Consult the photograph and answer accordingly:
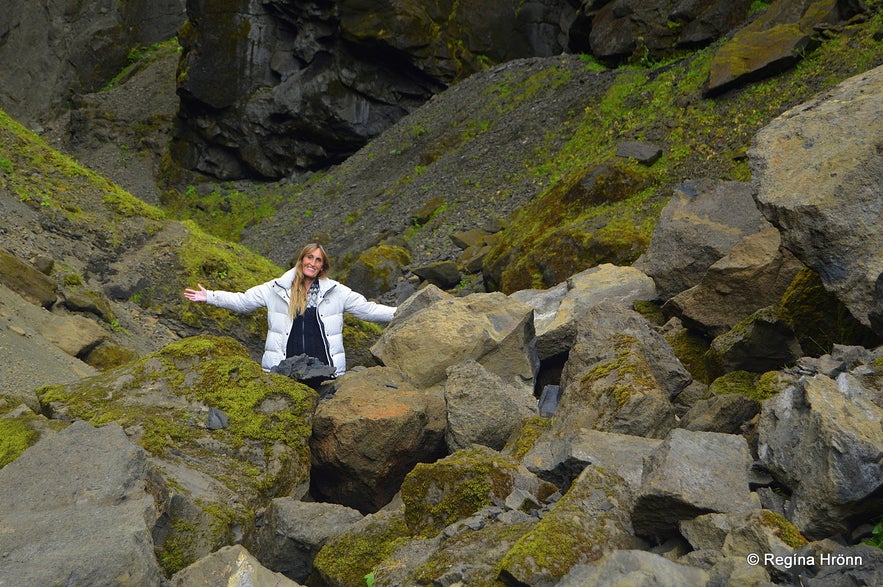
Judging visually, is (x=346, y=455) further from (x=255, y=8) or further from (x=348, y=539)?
(x=255, y=8)

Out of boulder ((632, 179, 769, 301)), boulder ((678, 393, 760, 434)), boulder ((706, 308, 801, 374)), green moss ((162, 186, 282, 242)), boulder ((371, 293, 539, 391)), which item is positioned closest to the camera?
boulder ((678, 393, 760, 434))

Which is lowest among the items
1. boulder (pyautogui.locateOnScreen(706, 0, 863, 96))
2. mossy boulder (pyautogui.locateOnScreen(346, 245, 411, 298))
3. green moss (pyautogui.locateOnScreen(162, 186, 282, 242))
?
green moss (pyautogui.locateOnScreen(162, 186, 282, 242))

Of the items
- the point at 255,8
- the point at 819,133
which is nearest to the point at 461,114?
the point at 255,8

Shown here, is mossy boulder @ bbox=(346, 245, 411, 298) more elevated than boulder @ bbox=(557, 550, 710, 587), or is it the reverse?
boulder @ bbox=(557, 550, 710, 587)

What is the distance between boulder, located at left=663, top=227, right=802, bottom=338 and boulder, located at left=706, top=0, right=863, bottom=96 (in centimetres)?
1370

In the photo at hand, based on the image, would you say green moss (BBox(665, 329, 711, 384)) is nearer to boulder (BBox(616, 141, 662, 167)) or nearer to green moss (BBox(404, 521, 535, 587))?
green moss (BBox(404, 521, 535, 587))

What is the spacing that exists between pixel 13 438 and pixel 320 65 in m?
36.0

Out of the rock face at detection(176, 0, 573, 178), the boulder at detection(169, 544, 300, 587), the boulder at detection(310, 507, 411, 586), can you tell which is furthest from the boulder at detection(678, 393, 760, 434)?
the rock face at detection(176, 0, 573, 178)

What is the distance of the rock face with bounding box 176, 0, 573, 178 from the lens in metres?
37.4

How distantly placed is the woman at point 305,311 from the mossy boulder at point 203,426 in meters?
0.89

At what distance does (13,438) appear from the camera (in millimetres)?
5039

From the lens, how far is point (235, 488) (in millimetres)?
5488

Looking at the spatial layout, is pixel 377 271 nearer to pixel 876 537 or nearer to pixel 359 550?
pixel 359 550

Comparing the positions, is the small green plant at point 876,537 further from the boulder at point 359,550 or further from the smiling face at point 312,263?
the smiling face at point 312,263
